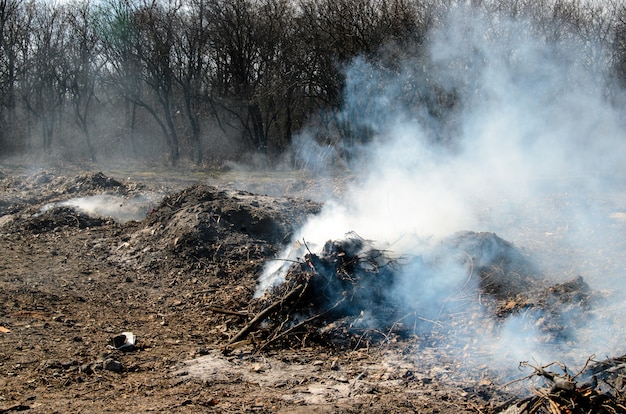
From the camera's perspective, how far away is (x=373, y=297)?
6.41m

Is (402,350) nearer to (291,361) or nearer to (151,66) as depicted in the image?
(291,361)

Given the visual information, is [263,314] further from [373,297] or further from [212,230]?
[212,230]

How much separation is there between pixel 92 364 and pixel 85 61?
984 inches

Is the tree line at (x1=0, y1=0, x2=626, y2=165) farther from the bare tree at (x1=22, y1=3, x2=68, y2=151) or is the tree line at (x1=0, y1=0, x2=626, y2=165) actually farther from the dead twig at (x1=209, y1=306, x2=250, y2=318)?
the dead twig at (x1=209, y1=306, x2=250, y2=318)

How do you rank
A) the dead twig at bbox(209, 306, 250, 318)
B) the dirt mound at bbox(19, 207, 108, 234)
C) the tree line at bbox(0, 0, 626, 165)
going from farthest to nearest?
the tree line at bbox(0, 0, 626, 165), the dirt mound at bbox(19, 207, 108, 234), the dead twig at bbox(209, 306, 250, 318)

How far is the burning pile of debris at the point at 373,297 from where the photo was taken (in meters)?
5.96

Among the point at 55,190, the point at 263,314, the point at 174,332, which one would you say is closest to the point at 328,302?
the point at 263,314

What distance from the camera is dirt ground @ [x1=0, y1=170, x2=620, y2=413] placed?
4617 millimetres

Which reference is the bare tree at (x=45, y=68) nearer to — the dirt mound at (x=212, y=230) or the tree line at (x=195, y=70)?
the tree line at (x=195, y=70)

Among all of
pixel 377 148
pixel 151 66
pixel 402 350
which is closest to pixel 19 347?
pixel 402 350

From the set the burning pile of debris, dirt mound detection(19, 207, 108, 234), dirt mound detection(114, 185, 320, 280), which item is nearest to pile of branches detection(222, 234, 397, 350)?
the burning pile of debris

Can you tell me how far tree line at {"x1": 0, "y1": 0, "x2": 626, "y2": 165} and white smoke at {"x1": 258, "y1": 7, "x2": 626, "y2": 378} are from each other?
99.8 inches

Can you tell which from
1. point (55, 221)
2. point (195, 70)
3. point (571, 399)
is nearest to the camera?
point (571, 399)

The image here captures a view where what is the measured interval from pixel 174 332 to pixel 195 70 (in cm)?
2169
